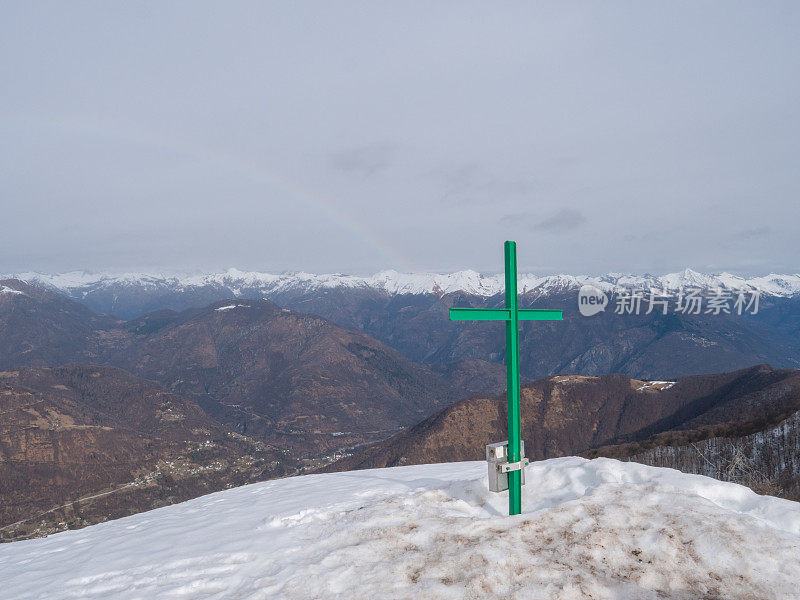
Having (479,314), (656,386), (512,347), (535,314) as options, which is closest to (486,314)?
(479,314)

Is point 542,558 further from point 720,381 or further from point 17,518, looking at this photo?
point 17,518

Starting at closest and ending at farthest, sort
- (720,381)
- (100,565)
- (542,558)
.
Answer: (542,558)
(100,565)
(720,381)

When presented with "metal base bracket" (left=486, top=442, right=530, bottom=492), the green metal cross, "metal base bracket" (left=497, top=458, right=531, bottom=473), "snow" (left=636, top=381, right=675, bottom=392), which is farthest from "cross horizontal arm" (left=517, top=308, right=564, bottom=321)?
"snow" (left=636, top=381, right=675, bottom=392)

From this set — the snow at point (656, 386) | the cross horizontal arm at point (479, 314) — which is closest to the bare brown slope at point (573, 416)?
the snow at point (656, 386)

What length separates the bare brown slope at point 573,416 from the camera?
5861 inches

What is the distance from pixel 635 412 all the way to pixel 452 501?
19089 centimetres

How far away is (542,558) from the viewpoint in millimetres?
7215

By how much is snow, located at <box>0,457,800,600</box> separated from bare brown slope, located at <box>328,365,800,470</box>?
471 ft

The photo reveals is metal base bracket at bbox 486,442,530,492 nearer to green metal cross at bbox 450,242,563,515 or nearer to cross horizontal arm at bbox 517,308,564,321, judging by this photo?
green metal cross at bbox 450,242,563,515

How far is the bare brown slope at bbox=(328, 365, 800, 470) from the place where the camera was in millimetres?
148875

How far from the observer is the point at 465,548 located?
25.4 ft

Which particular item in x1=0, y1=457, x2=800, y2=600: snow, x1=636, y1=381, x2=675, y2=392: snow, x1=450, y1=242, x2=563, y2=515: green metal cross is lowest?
x1=636, y1=381, x2=675, y2=392: snow

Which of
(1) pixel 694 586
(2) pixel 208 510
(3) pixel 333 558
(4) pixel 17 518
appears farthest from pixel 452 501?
(4) pixel 17 518

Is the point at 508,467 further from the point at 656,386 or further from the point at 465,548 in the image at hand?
the point at 656,386
